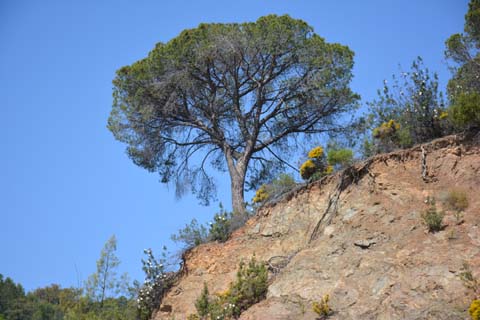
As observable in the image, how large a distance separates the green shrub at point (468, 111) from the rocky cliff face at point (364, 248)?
422 mm

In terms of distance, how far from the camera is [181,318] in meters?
12.5

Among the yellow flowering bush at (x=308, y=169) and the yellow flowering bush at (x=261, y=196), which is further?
the yellow flowering bush at (x=261, y=196)

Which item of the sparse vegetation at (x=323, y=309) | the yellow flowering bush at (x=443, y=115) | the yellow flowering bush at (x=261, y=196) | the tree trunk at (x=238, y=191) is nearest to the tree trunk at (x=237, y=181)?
the tree trunk at (x=238, y=191)

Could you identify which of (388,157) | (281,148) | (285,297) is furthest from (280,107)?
(285,297)

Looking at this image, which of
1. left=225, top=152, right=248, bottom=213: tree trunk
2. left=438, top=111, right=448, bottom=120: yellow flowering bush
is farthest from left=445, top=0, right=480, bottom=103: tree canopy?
left=225, top=152, right=248, bottom=213: tree trunk

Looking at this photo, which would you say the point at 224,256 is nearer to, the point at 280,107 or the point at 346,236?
the point at 346,236

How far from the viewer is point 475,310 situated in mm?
8586

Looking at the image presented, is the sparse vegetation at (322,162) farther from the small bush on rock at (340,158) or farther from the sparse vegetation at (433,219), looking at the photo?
the sparse vegetation at (433,219)

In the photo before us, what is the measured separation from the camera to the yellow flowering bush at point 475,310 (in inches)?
336

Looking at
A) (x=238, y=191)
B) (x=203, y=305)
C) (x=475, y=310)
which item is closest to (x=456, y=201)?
(x=475, y=310)

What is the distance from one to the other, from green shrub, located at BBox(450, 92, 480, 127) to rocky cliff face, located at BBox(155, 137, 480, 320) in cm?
42

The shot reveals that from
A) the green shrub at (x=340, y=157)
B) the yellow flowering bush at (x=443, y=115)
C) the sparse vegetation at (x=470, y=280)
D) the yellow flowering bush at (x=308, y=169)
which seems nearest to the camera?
the sparse vegetation at (x=470, y=280)

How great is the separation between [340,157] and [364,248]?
277 centimetres

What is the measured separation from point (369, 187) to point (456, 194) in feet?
6.25
